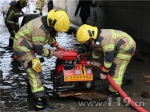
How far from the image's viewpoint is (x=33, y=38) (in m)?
4.20

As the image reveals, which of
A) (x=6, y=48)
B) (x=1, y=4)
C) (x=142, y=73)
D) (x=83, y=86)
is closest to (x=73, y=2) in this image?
(x=1, y=4)

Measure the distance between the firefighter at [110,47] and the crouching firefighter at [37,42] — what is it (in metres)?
0.37

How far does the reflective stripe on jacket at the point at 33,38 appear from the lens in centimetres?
419

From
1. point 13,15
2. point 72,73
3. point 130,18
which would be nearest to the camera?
point 72,73

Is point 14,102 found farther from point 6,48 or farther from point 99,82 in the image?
Answer: point 6,48

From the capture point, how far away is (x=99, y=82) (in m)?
5.77

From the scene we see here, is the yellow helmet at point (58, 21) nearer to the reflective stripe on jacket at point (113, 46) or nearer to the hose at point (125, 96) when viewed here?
the reflective stripe on jacket at point (113, 46)

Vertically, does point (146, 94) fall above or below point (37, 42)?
below

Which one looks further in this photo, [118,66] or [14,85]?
[14,85]

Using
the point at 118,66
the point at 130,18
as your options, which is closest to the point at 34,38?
the point at 118,66

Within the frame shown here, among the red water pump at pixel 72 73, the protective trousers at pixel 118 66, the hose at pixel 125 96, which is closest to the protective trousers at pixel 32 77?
the red water pump at pixel 72 73

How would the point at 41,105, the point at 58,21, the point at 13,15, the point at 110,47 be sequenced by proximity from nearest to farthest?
the point at 58,21 < the point at 41,105 < the point at 110,47 < the point at 13,15

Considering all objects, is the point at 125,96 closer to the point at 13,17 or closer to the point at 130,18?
the point at 130,18

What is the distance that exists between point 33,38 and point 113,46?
127cm
